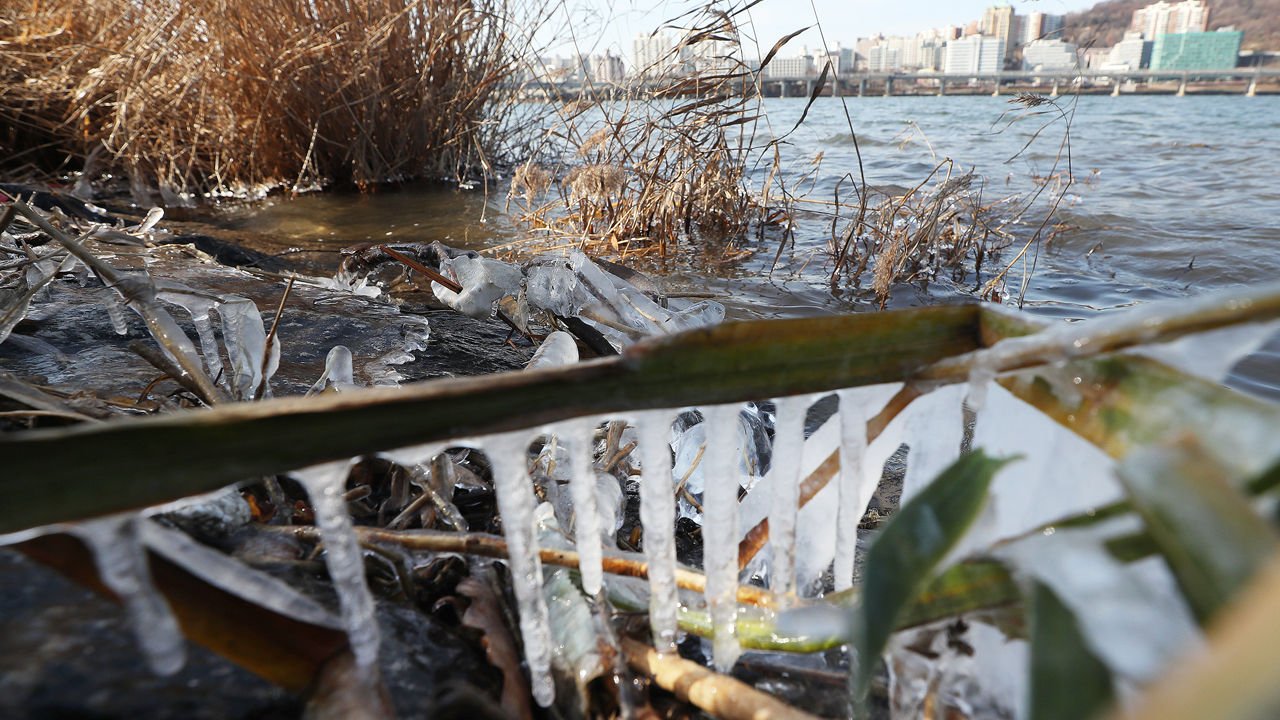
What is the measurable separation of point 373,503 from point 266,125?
590 cm

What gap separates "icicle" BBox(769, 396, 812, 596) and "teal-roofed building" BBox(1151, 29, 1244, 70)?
196 feet

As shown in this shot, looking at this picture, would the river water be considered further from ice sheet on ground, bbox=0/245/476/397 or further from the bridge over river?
the bridge over river

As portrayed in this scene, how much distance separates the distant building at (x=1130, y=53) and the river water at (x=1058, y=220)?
138ft

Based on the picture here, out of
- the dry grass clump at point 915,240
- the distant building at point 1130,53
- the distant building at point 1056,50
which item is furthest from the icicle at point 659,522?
the distant building at point 1130,53

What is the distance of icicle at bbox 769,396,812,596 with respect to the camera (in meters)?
0.63

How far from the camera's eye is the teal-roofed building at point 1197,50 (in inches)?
1892

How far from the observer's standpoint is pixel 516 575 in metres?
0.61

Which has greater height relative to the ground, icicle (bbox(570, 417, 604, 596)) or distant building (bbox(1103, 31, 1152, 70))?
distant building (bbox(1103, 31, 1152, 70))

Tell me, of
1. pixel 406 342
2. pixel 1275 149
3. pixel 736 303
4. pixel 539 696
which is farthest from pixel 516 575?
pixel 1275 149

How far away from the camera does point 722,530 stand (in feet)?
2.09

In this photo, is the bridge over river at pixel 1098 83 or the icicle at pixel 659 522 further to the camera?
the bridge over river at pixel 1098 83

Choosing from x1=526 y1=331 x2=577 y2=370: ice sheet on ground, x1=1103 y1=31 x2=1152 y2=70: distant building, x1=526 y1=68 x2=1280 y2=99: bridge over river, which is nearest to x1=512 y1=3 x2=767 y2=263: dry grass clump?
x1=526 y1=331 x2=577 y2=370: ice sheet on ground

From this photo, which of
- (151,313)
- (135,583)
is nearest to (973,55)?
(151,313)

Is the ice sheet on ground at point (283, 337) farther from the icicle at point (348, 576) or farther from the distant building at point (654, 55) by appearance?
the distant building at point (654, 55)
